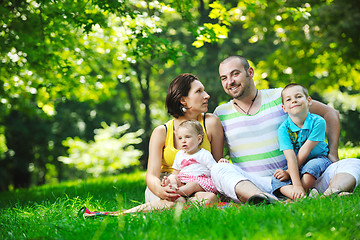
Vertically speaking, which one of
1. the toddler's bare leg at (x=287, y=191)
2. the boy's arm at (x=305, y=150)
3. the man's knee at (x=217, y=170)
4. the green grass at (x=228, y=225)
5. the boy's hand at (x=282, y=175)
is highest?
the boy's arm at (x=305, y=150)

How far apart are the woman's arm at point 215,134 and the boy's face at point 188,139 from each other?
10.6 inches

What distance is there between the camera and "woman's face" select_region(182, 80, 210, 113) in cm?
418

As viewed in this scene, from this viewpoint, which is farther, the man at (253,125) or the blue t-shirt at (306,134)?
the man at (253,125)

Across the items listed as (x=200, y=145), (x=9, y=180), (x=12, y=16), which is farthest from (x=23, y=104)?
(x=9, y=180)

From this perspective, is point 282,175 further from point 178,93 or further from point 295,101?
point 178,93

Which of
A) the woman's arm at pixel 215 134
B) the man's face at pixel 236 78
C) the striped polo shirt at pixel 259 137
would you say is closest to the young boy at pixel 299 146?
the striped polo shirt at pixel 259 137

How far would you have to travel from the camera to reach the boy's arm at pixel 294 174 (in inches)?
133

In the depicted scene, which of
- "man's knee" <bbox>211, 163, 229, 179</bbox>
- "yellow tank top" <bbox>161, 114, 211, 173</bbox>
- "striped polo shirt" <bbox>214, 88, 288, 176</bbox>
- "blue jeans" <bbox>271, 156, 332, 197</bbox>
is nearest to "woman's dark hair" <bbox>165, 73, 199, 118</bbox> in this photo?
"yellow tank top" <bbox>161, 114, 211, 173</bbox>

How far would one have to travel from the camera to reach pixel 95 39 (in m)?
8.93

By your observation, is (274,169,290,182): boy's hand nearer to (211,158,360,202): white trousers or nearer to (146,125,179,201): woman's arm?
(211,158,360,202): white trousers

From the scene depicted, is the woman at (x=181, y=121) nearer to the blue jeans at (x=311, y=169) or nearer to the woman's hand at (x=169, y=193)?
the woman's hand at (x=169, y=193)

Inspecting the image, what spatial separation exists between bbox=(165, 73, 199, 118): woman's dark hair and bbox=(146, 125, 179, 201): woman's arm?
0.26m

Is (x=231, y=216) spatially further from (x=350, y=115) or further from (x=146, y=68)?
(x=146, y=68)

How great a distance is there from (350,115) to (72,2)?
9323 millimetres
